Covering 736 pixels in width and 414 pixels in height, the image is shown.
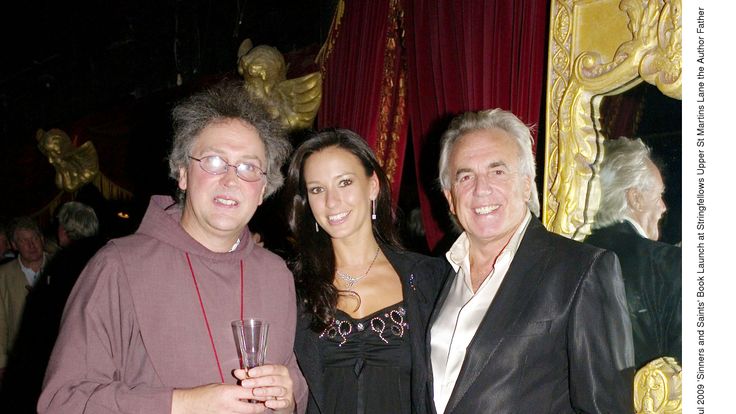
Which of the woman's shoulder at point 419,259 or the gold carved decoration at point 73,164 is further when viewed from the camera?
the gold carved decoration at point 73,164

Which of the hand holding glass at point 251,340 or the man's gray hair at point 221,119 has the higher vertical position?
the man's gray hair at point 221,119

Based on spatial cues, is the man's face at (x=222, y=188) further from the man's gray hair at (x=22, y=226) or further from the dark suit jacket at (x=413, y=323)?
the man's gray hair at (x=22, y=226)

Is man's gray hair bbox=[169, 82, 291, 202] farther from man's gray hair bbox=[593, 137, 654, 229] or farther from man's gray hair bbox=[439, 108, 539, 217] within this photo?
man's gray hair bbox=[593, 137, 654, 229]

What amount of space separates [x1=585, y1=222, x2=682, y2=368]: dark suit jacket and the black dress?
28.3 inches

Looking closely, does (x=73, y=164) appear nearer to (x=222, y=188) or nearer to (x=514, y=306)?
(x=222, y=188)

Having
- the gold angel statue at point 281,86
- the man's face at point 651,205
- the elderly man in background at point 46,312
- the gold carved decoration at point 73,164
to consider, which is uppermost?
the gold angel statue at point 281,86

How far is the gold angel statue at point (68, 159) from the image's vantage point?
20.3 ft

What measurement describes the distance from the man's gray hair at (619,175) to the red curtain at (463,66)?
540 mm

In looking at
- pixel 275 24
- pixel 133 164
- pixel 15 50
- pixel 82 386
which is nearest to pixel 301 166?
pixel 82 386

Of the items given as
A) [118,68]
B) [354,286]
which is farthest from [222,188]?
[118,68]

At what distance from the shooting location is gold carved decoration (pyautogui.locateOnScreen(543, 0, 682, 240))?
210 cm

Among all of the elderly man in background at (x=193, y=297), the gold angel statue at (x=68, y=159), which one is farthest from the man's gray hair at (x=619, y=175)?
the gold angel statue at (x=68, y=159)

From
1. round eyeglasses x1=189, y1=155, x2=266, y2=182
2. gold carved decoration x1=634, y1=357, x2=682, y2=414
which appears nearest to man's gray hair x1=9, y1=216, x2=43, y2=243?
round eyeglasses x1=189, y1=155, x2=266, y2=182
